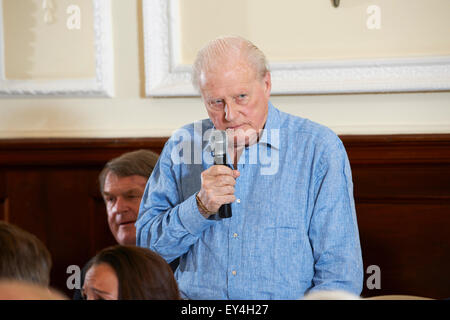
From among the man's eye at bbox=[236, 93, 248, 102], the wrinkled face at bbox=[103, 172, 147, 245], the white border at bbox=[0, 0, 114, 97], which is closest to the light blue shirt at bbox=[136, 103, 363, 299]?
the man's eye at bbox=[236, 93, 248, 102]

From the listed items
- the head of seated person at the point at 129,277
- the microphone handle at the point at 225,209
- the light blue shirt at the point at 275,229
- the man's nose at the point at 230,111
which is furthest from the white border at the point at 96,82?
the head of seated person at the point at 129,277

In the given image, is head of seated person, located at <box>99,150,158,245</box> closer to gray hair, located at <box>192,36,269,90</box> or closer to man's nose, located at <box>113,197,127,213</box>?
man's nose, located at <box>113,197,127,213</box>

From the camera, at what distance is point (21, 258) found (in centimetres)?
114

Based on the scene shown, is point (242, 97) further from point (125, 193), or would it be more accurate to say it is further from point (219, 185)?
point (125, 193)

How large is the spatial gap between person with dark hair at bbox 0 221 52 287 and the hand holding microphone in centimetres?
50

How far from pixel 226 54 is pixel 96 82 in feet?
3.68

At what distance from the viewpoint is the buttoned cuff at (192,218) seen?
1.64m

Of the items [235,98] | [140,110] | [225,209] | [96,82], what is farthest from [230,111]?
[96,82]

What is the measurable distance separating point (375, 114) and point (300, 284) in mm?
997

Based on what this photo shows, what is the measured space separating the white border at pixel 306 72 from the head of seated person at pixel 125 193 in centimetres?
47

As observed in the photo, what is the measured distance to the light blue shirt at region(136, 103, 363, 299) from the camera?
5.41 feet

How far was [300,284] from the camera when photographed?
1.66m

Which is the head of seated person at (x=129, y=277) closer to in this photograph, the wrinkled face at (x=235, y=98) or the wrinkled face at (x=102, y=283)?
the wrinkled face at (x=102, y=283)
